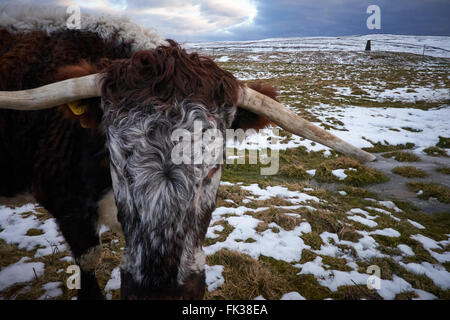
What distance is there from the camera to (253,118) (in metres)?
2.57

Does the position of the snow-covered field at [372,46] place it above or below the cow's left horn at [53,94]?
above

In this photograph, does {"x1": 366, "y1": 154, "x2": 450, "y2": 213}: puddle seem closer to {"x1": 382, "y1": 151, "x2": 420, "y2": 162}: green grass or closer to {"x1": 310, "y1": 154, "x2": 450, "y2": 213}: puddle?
{"x1": 310, "y1": 154, "x2": 450, "y2": 213}: puddle

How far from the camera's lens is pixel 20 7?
10.6 feet

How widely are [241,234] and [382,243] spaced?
105 inches

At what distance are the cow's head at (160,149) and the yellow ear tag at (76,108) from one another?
0.48 feet

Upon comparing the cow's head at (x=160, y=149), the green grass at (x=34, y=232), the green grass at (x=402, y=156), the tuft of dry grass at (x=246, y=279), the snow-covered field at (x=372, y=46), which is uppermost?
the snow-covered field at (x=372, y=46)

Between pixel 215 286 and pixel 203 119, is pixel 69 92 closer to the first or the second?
pixel 203 119

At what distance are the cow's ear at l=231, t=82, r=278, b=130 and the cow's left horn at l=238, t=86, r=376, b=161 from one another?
205 millimetres

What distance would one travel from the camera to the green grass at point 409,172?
738 cm

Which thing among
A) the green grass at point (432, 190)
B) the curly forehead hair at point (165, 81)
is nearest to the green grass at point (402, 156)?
the green grass at point (432, 190)

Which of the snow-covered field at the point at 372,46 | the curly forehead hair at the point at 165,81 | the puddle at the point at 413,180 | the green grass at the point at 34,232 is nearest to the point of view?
the curly forehead hair at the point at 165,81

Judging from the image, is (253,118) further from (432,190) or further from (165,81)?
(432,190)

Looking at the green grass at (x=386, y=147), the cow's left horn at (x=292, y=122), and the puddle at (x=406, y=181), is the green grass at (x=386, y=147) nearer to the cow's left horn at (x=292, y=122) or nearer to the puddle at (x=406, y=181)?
the puddle at (x=406, y=181)
